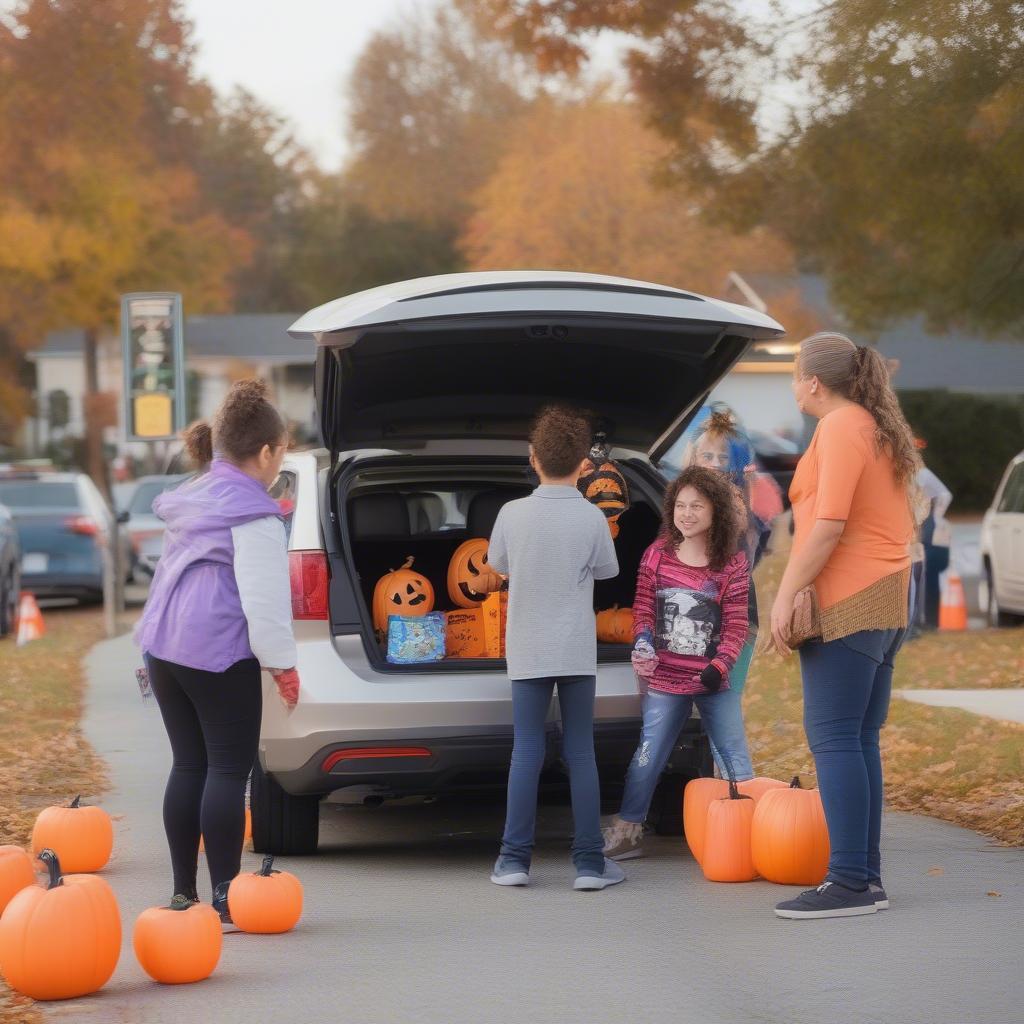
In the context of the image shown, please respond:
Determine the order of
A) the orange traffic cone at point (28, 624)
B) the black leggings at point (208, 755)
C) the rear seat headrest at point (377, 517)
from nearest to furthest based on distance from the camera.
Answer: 1. the black leggings at point (208, 755)
2. the rear seat headrest at point (377, 517)
3. the orange traffic cone at point (28, 624)

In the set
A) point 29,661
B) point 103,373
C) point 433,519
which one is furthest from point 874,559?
point 103,373

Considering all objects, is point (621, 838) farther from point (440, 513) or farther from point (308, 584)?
point (440, 513)

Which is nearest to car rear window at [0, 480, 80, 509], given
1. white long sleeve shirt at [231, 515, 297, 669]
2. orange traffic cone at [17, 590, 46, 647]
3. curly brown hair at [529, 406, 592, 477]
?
orange traffic cone at [17, 590, 46, 647]

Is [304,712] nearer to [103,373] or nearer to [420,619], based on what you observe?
[420,619]

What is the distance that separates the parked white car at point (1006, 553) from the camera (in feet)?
55.1

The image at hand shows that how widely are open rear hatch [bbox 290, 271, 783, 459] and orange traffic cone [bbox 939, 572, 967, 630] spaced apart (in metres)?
9.81

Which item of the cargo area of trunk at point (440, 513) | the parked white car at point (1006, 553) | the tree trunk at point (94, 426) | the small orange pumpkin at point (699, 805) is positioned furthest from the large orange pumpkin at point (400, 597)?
the tree trunk at point (94, 426)

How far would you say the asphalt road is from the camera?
5.04 metres

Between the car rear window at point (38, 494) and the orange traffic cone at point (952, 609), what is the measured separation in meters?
9.59

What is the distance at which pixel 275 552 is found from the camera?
575 cm

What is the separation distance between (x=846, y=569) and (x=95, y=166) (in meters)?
30.6

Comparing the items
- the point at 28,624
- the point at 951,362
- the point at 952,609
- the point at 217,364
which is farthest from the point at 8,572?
the point at 217,364

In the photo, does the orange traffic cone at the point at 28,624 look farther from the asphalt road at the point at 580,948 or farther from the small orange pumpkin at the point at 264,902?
the small orange pumpkin at the point at 264,902

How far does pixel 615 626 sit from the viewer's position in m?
7.58
